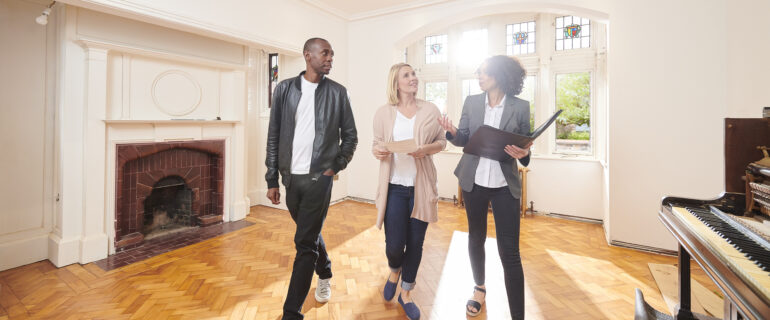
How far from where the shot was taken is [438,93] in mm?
6223

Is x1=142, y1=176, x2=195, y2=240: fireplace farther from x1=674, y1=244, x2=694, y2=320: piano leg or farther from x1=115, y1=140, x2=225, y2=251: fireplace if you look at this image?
x1=674, y1=244, x2=694, y2=320: piano leg

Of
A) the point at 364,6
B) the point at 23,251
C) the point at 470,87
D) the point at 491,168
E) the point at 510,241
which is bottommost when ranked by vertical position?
the point at 23,251

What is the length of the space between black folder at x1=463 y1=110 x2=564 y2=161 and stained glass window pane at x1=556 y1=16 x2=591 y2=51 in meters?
4.20

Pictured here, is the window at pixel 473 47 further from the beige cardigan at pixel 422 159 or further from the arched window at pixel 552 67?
the beige cardigan at pixel 422 159

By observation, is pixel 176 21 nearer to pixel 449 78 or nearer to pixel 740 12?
pixel 449 78

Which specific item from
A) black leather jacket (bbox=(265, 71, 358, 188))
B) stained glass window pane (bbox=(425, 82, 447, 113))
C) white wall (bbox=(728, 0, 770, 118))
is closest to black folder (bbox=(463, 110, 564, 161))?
black leather jacket (bbox=(265, 71, 358, 188))

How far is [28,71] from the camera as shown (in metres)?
2.97

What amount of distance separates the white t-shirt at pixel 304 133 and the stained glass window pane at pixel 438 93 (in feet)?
14.8

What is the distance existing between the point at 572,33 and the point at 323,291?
5.22m

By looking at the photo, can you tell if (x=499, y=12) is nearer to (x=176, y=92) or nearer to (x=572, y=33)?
(x=572, y=33)

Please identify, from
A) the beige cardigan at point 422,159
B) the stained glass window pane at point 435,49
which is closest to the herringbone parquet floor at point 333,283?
the beige cardigan at point 422,159

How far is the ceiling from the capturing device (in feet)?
16.4

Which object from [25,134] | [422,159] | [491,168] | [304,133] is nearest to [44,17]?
[25,134]

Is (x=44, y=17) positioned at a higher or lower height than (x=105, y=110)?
higher
